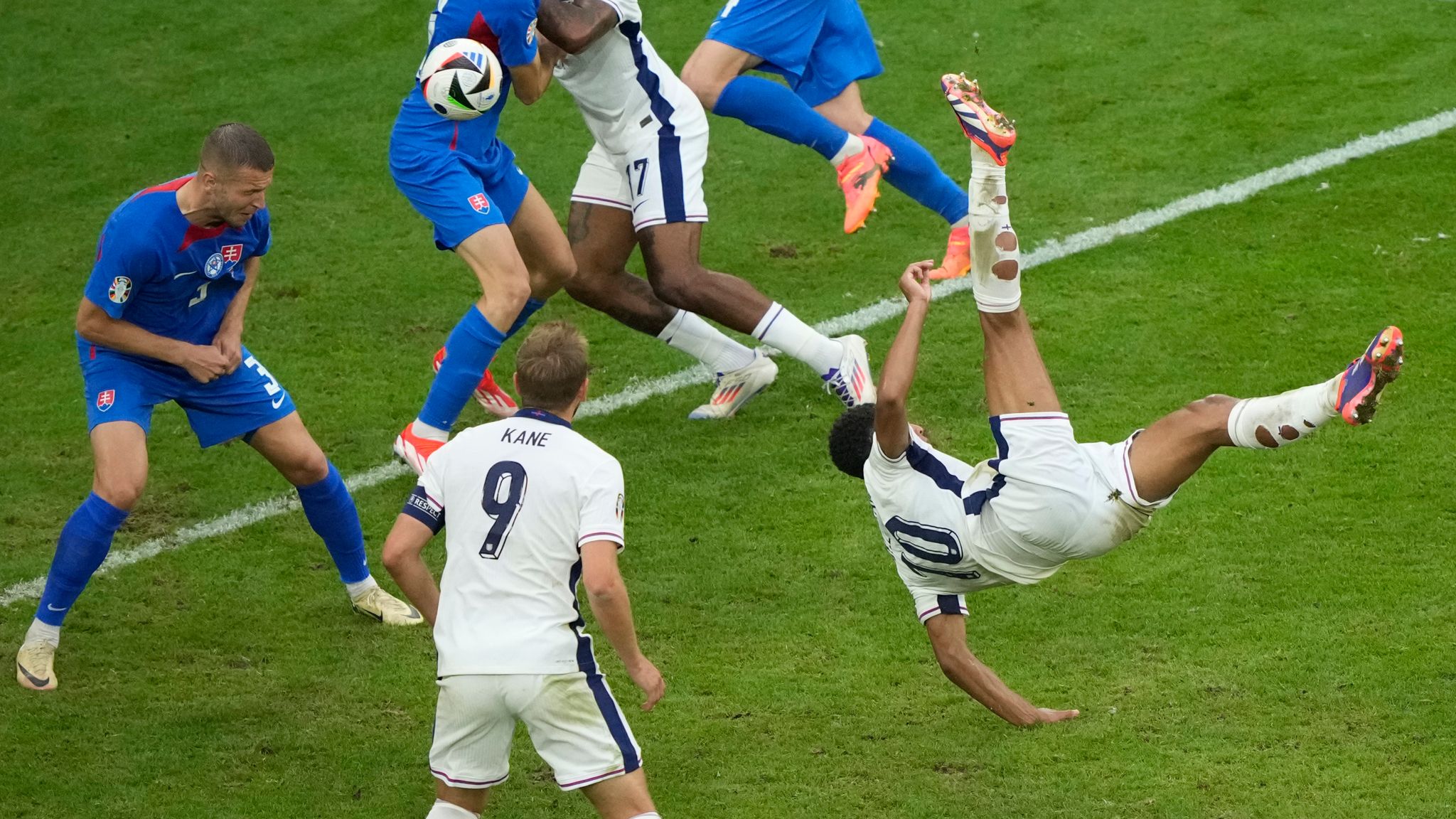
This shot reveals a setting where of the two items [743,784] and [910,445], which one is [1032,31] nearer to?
[910,445]

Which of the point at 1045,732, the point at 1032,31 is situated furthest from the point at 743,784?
the point at 1032,31

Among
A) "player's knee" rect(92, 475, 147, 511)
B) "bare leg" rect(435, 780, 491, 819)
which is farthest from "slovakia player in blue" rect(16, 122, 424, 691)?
"bare leg" rect(435, 780, 491, 819)

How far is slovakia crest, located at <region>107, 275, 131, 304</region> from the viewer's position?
519cm

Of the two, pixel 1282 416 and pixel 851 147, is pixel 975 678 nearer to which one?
pixel 1282 416

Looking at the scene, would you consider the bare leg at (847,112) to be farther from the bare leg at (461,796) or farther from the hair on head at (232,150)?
the bare leg at (461,796)

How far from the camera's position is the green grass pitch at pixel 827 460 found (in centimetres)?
494

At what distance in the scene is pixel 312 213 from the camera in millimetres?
8992

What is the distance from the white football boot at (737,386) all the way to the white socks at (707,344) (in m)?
0.03

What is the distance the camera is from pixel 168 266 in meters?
5.25

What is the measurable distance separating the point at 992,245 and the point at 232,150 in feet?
7.90

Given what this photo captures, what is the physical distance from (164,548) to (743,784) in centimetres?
278

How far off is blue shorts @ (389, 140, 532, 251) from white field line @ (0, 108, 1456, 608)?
1203 millimetres

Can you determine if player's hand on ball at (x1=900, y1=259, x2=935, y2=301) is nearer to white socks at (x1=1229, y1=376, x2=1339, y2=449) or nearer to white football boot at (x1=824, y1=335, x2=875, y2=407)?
white socks at (x1=1229, y1=376, x2=1339, y2=449)

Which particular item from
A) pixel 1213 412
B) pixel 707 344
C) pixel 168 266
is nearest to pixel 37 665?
pixel 168 266
